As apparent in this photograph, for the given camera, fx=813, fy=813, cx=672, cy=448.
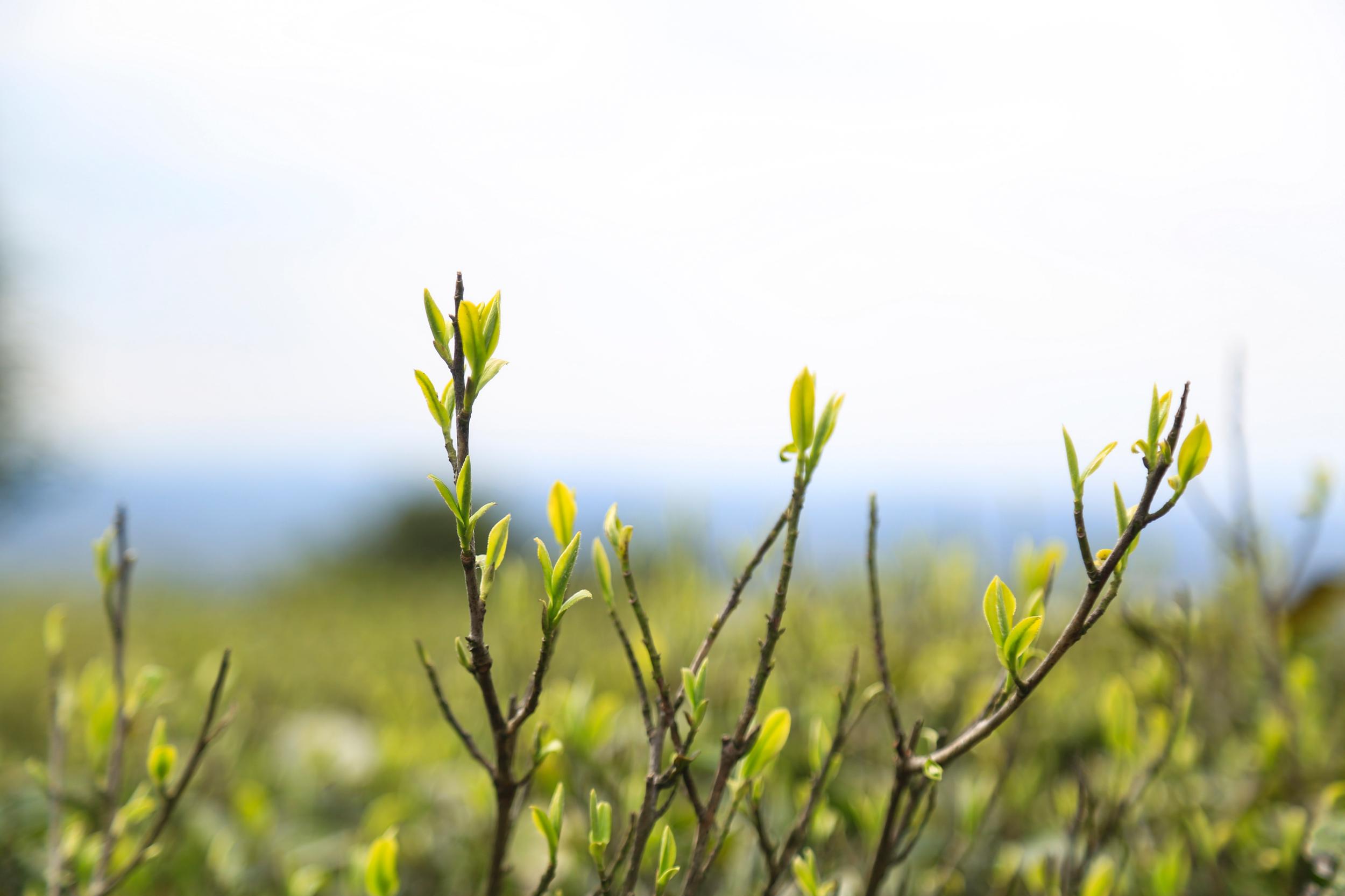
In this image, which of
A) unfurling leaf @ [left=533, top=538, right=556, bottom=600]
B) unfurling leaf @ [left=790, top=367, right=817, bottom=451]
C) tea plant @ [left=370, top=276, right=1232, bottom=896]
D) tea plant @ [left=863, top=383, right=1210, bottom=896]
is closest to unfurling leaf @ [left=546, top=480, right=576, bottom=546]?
tea plant @ [left=370, top=276, right=1232, bottom=896]

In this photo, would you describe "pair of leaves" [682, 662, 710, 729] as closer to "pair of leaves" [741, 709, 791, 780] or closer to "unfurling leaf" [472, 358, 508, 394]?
"pair of leaves" [741, 709, 791, 780]

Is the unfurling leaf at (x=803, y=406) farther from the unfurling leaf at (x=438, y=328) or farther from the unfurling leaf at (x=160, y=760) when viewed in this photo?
the unfurling leaf at (x=160, y=760)

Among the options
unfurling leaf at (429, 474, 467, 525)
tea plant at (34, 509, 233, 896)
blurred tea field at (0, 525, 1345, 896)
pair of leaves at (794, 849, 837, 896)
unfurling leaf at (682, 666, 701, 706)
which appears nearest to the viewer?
unfurling leaf at (429, 474, 467, 525)

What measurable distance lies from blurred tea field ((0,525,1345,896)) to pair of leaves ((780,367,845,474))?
49 cm

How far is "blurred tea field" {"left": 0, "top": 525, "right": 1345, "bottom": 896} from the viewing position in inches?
52.1

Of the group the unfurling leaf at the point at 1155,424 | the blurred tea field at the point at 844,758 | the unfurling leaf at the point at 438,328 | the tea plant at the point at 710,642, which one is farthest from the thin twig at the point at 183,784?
the unfurling leaf at the point at 1155,424

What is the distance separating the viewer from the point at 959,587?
2.29 metres

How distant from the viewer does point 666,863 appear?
838mm

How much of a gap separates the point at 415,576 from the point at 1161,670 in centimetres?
672

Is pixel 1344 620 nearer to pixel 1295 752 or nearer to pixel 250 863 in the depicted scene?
pixel 1295 752

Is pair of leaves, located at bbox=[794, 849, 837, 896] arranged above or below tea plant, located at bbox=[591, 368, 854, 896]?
below

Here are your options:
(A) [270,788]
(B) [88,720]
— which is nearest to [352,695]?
(A) [270,788]

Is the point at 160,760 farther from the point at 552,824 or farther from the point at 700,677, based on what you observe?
the point at 700,677

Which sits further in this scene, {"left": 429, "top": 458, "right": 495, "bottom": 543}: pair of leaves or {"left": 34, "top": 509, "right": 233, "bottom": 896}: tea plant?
{"left": 34, "top": 509, "right": 233, "bottom": 896}: tea plant
